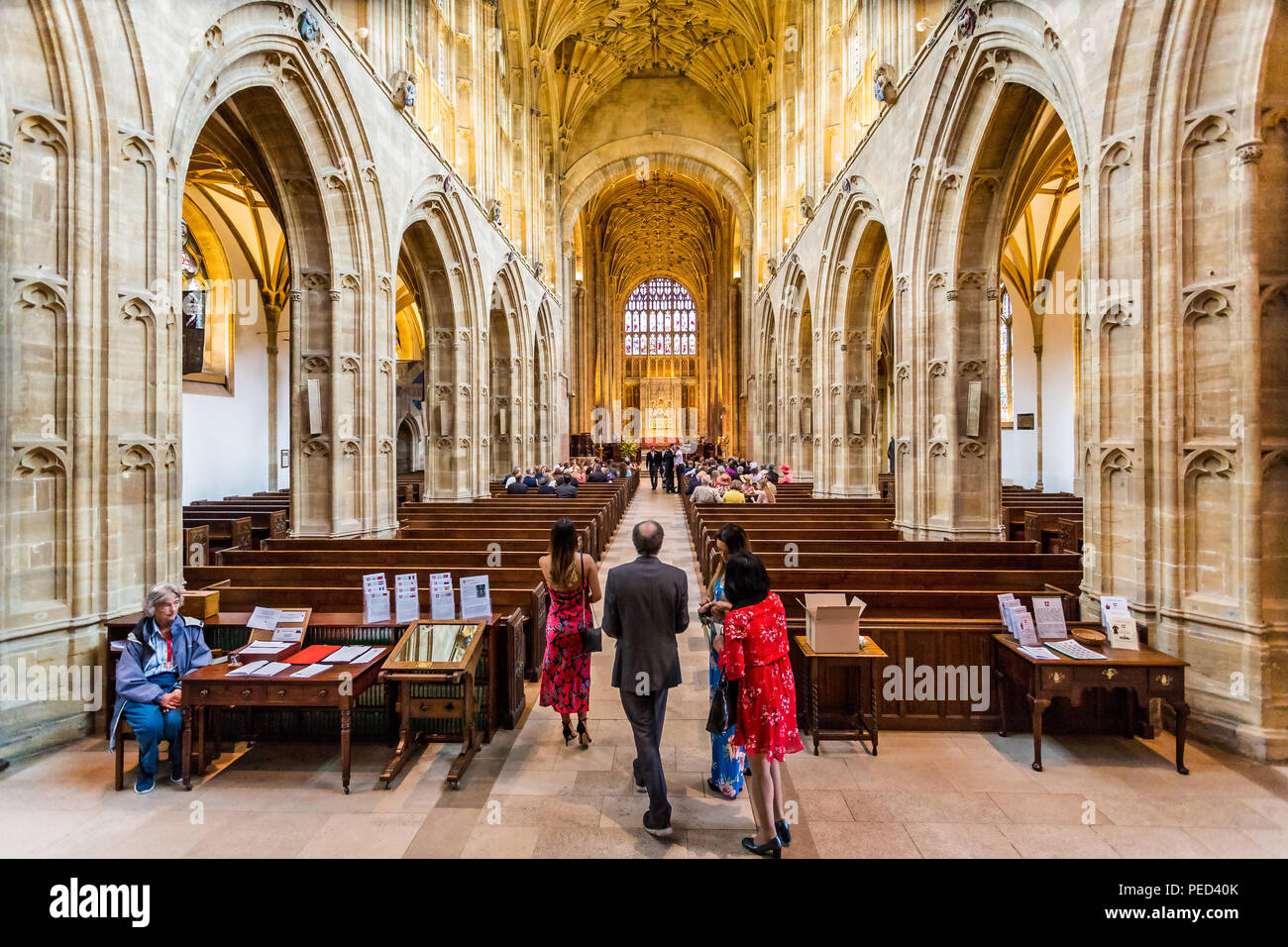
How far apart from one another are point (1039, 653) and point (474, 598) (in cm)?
372

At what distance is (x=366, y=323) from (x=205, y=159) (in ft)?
24.5

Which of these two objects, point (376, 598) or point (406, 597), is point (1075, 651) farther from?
point (376, 598)

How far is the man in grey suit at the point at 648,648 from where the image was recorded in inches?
126

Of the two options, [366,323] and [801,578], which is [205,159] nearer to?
[366,323]

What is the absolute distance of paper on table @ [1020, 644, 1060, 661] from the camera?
399 cm

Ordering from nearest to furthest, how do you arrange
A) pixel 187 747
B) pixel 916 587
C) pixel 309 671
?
pixel 187 747
pixel 309 671
pixel 916 587

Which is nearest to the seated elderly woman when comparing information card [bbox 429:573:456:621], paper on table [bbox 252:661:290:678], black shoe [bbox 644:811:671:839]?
paper on table [bbox 252:661:290:678]

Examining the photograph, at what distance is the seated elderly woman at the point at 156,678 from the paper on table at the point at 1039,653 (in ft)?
16.7

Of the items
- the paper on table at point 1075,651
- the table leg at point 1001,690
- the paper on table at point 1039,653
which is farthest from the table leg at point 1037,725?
the table leg at point 1001,690

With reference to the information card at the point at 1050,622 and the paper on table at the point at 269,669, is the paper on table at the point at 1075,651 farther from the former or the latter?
the paper on table at the point at 269,669

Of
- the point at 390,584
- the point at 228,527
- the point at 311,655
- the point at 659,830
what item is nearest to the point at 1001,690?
the point at 659,830

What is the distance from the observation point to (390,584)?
6.14 m

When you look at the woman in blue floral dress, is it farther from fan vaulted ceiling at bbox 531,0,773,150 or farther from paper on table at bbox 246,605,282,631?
fan vaulted ceiling at bbox 531,0,773,150

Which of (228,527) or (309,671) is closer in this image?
(309,671)
